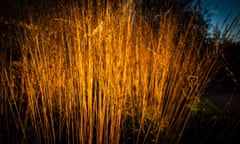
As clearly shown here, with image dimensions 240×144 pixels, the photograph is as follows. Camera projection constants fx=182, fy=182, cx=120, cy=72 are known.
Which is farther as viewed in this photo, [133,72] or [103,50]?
[133,72]

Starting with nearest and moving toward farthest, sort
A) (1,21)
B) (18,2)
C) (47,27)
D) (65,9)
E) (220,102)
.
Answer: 1. (65,9)
2. (47,27)
3. (18,2)
4. (1,21)
5. (220,102)

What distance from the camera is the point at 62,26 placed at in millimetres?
1488

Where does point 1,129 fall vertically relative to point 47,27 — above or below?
below

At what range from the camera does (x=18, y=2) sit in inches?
83.4

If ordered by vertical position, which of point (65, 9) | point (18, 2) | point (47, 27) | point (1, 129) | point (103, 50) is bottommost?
point (1, 129)

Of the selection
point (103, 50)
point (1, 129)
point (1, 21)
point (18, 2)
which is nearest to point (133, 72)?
point (103, 50)

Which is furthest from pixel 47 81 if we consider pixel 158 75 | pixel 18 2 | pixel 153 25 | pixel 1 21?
pixel 1 21

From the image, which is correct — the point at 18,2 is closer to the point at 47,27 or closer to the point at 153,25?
the point at 47,27

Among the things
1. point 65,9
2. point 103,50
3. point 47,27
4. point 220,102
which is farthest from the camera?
point 220,102

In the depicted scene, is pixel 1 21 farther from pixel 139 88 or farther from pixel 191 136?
pixel 191 136

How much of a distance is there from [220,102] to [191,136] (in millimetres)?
1218

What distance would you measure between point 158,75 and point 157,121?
1.37 feet

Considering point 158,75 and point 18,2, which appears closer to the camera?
point 158,75

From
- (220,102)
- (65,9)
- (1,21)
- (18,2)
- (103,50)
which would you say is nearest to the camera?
(103,50)
